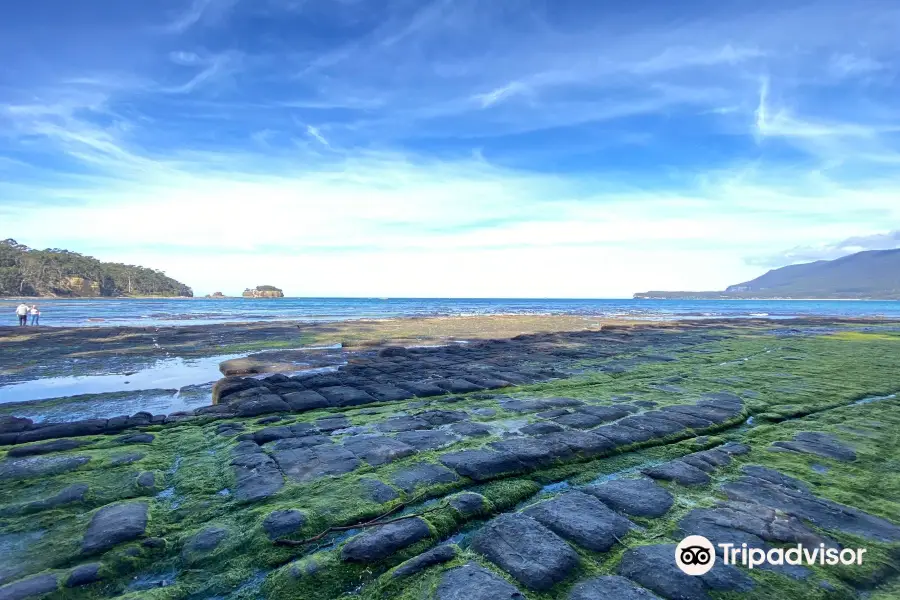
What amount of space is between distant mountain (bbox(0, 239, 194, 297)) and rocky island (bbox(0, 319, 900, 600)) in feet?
393

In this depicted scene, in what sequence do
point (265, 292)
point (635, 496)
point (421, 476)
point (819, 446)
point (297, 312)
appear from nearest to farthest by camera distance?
point (635, 496), point (421, 476), point (819, 446), point (297, 312), point (265, 292)

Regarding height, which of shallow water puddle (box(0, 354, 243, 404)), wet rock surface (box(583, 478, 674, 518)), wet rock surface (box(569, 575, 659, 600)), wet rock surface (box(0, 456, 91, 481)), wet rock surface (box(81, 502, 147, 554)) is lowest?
shallow water puddle (box(0, 354, 243, 404))

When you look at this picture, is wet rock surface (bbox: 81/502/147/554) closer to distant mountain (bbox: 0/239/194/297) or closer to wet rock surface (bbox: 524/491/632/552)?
wet rock surface (bbox: 524/491/632/552)

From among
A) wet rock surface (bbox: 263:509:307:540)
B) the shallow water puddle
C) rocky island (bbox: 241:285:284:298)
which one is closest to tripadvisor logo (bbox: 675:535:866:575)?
wet rock surface (bbox: 263:509:307:540)

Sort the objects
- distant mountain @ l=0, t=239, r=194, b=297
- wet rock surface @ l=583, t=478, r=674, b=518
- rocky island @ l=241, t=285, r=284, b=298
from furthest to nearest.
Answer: rocky island @ l=241, t=285, r=284, b=298, distant mountain @ l=0, t=239, r=194, b=297, wet rock surface @ l=583, t=478, r=674, b=518

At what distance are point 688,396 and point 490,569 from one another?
6866 millimetres

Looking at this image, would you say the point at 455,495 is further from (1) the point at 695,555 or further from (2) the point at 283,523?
(1) the point at 695,555

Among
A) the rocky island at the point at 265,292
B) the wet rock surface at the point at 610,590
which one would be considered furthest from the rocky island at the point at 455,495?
the rocky island at the point at 265,292

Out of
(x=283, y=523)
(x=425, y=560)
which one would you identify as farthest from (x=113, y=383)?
(x=425, y=560)

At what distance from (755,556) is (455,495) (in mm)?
2513

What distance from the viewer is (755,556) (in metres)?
3.26

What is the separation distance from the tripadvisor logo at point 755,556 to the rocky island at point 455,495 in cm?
7

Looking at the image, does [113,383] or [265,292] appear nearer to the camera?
[113,383]

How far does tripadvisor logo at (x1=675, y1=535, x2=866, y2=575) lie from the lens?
10.5 ft
